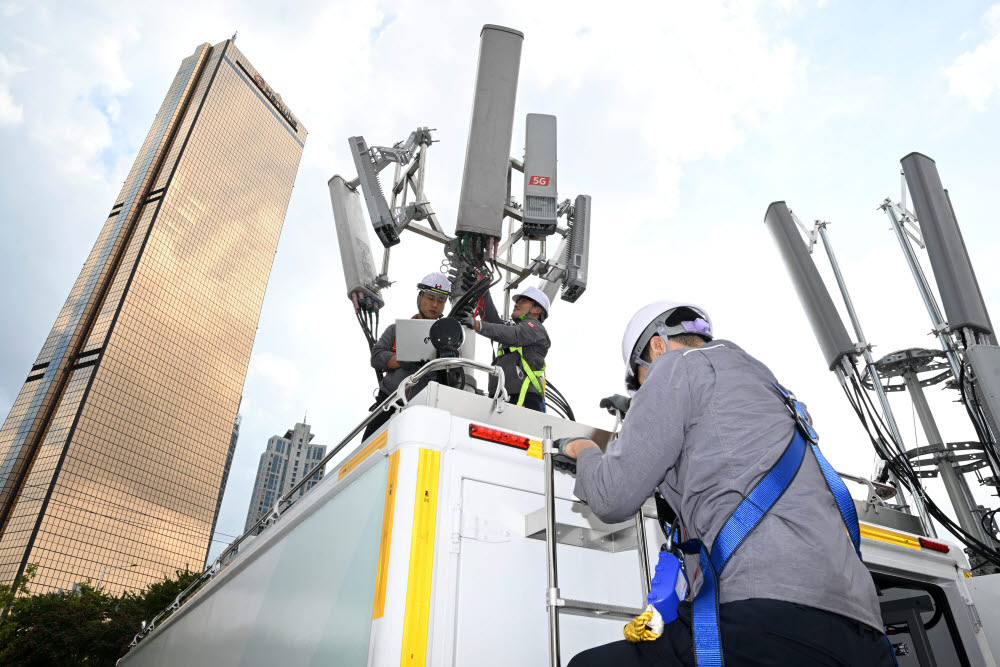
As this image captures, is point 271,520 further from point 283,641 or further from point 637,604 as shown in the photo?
point 637,604

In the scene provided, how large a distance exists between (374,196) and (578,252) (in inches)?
99.8

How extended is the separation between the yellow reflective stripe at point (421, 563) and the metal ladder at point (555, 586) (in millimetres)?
415

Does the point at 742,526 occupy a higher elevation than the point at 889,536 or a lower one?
lower

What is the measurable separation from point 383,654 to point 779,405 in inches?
57.8

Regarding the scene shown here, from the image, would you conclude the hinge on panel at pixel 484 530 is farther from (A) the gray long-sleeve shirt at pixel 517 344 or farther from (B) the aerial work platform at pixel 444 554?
(A) the gray long-sleeve shirt at pixel 517 344

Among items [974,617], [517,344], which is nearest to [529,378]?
[517,344]

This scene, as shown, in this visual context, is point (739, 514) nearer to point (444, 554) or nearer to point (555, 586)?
point (555, 586)

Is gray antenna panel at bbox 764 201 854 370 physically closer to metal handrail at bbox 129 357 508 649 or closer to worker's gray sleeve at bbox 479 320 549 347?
worker's gray sleeve at bbox 479 320 549 347

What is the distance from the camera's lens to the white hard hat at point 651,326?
90.2 inches

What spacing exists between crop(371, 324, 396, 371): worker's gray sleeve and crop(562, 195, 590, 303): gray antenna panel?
2.64m

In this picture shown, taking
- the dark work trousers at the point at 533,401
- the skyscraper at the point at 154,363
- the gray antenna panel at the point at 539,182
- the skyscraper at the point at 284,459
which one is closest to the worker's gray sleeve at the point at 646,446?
the dark work trousers at the point at 533,401

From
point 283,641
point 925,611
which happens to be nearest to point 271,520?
point 283,641

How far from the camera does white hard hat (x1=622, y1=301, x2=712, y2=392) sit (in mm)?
2291

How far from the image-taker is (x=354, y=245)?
24.8 ft
